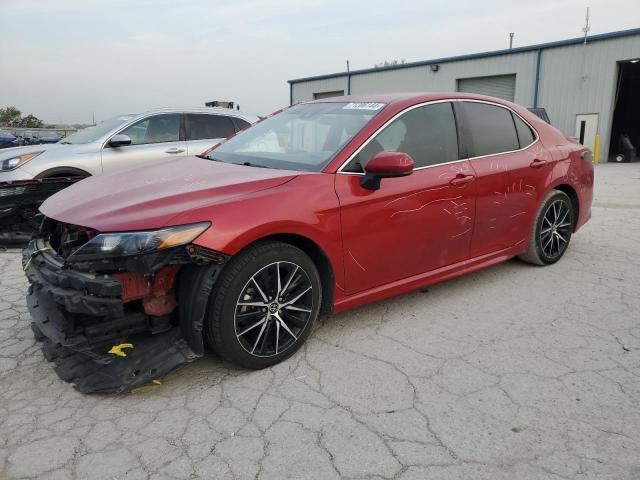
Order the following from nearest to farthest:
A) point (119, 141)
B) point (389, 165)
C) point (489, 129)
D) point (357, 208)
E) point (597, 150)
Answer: point (389, 165)
point (357, 208)
point (489, 129)
point (119, 141)
point (597, 150)

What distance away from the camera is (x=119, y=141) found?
22.8 ft

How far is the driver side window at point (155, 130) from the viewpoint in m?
7.36

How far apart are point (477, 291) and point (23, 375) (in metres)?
3.38

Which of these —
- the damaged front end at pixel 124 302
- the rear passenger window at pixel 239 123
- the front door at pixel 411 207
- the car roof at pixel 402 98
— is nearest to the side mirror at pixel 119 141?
the rear passenger window at pixel 239 123

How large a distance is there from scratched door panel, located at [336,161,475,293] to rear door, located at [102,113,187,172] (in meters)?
4.53

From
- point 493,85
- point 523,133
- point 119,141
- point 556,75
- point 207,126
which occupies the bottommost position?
point 119,141

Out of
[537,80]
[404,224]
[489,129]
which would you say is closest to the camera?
[404,224]

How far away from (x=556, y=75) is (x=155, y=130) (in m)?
16.9

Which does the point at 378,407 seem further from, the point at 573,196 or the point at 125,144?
the point at 125,144

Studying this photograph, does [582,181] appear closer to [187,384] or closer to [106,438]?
[187,384]

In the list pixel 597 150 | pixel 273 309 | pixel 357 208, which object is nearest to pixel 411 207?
pixel 357 208

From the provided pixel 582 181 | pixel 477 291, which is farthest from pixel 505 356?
pixel 582 181

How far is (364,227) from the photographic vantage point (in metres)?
3.24

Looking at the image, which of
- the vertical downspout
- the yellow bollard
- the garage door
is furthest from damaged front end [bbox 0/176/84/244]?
the garage door
